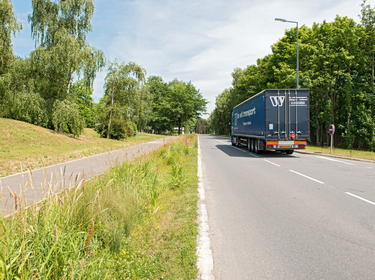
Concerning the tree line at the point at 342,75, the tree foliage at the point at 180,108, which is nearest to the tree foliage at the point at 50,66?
the tree line at the point at 342,75

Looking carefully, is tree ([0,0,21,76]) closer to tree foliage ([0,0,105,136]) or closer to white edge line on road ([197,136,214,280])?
tree foliage ([0,0,105,136])

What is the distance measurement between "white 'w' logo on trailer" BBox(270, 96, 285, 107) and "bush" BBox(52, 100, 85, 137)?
18705 mm

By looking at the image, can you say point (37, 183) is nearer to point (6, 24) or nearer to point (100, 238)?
point (100, 238)

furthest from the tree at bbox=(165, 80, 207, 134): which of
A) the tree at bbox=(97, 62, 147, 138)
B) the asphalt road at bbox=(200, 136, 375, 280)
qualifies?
the asphalt road at bbox=(200, 136, 375, 280)

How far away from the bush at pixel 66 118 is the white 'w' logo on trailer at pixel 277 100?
1870 cm

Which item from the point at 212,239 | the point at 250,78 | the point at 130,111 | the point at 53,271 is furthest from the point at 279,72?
the point at 53,271

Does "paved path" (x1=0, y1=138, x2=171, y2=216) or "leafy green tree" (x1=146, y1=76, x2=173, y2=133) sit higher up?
"leafy green tree" (x1=146, y1=76, x2=173, y2=133)

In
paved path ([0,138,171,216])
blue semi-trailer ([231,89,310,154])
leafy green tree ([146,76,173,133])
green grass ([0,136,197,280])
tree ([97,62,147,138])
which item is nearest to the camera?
green grass ([0,136,197,280])

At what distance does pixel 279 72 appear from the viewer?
28.7 metres

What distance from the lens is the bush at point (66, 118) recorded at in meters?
24.7

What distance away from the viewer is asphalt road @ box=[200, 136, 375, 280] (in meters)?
3.15

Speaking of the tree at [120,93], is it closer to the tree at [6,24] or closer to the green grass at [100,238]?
the tree at [6,24]

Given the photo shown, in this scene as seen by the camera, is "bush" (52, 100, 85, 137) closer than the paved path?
No

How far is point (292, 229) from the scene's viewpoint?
4426 mm
